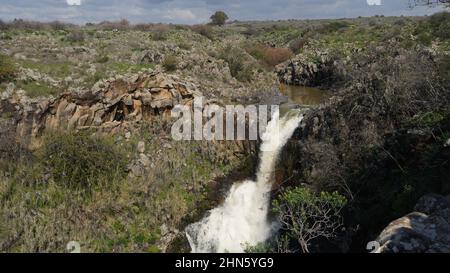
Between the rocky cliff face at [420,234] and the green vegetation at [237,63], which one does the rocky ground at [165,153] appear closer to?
the rocky cliff face at [420,234]

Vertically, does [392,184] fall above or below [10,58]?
below

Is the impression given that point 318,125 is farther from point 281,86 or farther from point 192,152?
point 281,86

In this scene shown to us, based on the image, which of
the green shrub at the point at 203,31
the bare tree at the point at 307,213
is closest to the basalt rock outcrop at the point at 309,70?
the green shrub at the point at 203,31

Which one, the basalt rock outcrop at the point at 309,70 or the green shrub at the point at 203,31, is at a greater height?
the green shrub at the point at 203,31

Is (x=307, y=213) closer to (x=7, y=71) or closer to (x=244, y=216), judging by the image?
(x=244, y=216)

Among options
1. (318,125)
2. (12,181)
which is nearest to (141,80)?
(12,181)

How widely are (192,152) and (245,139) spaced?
8.65 ft

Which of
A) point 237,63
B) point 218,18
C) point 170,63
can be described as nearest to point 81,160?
point 170,63

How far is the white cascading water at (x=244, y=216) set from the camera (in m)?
14.8

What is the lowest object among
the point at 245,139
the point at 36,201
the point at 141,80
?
the point at 36,201

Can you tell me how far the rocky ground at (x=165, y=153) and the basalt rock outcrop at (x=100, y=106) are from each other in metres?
0.06

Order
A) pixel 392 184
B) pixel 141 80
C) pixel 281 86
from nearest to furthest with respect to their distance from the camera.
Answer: pixel 392 184, pixel 141 80, pixel 281 86

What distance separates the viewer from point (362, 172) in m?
13.2

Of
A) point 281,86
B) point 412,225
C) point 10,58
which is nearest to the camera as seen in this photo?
point 412,225
